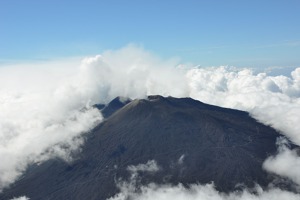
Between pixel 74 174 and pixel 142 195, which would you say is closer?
pixel 142 195

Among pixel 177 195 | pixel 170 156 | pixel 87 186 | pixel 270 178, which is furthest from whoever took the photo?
pixel 170 156

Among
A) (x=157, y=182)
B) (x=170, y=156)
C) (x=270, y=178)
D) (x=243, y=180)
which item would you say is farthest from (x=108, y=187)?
(x=270, y=178)

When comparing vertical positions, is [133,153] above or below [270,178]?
above

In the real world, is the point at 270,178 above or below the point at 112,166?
below

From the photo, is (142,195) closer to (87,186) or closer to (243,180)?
(87,186)

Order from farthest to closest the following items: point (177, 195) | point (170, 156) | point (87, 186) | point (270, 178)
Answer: point (170, 156)
point (270, 178)
point (87, 186)
point (177, 195)

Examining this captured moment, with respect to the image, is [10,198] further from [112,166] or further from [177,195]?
[177,195]

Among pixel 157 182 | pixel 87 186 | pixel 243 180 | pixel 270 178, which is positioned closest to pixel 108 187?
pixel 87 186

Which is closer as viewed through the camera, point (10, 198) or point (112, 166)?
point (10, 198)
